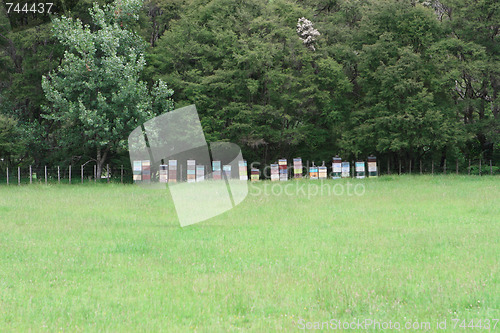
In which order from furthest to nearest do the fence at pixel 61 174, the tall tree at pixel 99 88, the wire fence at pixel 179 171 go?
the wire fence at pixel 179 171 → the fence at pixel 61 174 → the tall tree at pixel 99 88

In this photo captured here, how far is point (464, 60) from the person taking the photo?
131 ft

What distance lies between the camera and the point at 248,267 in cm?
1181

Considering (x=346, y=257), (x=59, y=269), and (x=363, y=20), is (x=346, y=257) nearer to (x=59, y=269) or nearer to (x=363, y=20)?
(x=59, y=269)

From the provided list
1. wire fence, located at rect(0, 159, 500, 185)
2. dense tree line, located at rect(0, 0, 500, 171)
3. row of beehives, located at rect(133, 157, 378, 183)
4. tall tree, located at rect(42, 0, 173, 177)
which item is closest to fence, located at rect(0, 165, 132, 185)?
wire fence, located at rect(0, 159, 500, 185)

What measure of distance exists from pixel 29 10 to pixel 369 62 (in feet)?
86.1

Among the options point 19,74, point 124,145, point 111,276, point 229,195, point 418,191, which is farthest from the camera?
point 19,74

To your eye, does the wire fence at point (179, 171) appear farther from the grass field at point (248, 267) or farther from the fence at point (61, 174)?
the grass field at point (248, 267)

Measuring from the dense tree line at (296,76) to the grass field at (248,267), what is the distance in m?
16.6

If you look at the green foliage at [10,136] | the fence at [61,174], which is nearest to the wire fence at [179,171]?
the fence at [61,174]

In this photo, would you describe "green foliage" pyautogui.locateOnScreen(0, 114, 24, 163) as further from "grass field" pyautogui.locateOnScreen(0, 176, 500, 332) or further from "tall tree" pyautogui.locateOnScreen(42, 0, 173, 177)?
"grass field" pyautogui.locateOnScreen(0, 176, 500, 332)

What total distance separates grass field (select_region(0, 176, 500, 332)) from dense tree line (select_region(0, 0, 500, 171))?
16593 mm

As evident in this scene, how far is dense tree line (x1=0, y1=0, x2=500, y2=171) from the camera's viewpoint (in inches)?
1481

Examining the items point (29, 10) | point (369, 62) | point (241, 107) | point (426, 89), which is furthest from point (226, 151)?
point (29, 10)

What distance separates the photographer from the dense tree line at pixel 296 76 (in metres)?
37.6
